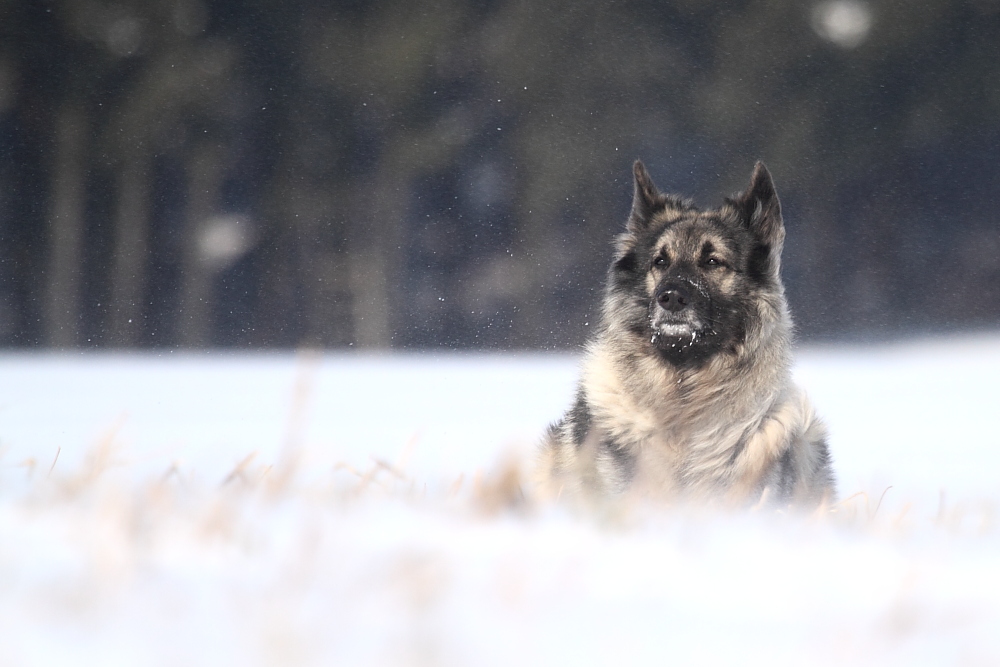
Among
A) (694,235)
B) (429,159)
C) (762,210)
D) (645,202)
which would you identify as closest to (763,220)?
(762,210)

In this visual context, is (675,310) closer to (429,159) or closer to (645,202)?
(645,202)

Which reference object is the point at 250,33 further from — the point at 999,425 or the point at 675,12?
the point at 999,425

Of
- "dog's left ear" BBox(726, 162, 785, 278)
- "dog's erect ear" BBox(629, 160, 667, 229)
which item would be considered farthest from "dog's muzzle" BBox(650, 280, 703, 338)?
"dog's erect ear" BBox(629, 160, 667, 229)

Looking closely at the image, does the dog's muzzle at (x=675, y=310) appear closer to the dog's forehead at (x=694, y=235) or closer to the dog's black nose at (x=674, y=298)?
the dog's black nose at (x=674, y=298)

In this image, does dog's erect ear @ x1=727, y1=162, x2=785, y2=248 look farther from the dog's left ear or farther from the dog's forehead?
the dog's forehead

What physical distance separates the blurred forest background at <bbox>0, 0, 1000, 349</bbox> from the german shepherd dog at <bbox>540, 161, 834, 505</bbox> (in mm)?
7892

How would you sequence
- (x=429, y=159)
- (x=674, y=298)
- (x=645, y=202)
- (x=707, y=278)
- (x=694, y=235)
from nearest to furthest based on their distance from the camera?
(x=674, y=298) → (x=707, y=278) → (x=694, y=235) → (x=645, y=202) → (x=429, y=159)

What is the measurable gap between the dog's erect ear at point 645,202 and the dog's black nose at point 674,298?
74 cm

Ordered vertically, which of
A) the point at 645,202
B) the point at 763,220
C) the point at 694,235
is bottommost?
the point at 694,235

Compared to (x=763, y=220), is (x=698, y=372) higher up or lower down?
lower down

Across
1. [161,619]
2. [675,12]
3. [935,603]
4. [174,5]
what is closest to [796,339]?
[935,603]

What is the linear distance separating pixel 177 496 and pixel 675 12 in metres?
12.2

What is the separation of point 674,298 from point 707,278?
320 mm

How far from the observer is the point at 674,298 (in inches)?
159
